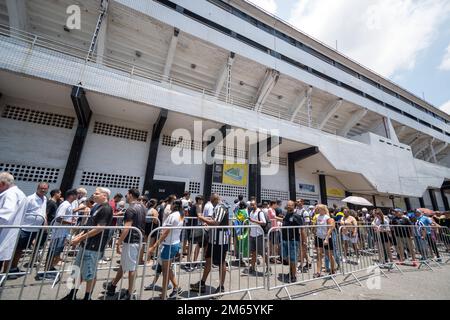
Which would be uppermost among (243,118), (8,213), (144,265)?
(243,118)

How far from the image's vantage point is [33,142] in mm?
7547

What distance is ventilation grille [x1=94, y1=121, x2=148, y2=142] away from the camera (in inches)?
347

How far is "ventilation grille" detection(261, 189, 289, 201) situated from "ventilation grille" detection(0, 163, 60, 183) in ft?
34.7

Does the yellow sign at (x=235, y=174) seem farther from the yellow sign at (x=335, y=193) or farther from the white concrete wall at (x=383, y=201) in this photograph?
the white concrete wall at (x=383, y=201)

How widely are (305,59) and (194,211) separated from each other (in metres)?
15.3

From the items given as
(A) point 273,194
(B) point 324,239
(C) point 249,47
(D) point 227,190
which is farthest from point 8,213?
(C) point 249,47

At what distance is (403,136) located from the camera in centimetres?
2180

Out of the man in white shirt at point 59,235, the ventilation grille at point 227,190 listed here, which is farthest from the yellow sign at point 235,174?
the man in white shirt at point 59,235

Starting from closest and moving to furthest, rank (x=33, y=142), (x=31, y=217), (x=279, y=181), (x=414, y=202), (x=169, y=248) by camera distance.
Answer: (x=169, y=248), (x=31, y=217), (x=33, y=142), (x=279, y=181), (x=414, y=202)

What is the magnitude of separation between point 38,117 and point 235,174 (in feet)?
31.3

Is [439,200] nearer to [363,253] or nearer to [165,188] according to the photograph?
[363,253]

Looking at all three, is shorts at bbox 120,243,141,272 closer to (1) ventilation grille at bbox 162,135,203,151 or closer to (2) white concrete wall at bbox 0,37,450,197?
(2) white concrete wall at bbox 0,37,450,197
